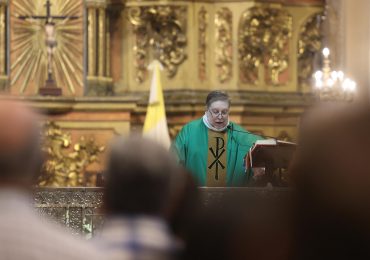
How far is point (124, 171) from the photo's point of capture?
3547 millimetres

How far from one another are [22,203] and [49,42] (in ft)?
42.7

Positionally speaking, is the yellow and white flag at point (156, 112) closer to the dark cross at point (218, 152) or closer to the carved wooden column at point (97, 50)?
the carved wooden column at point (97, 50)

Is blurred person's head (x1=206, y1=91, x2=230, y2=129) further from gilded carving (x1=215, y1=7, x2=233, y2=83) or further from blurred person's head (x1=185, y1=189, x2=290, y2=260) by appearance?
blurred person's head (x1=185, y1=189, x2=290, y2=260)

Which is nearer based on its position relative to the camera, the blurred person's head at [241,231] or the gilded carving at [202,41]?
the blurred person's head at [241,231]

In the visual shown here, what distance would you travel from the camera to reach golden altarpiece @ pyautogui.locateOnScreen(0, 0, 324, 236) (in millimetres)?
16469

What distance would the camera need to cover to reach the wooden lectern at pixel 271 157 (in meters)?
9.09

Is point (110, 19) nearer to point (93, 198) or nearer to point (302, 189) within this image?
point (93, 198)

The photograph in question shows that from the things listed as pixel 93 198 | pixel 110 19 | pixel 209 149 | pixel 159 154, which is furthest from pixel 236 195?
pixel 110 19

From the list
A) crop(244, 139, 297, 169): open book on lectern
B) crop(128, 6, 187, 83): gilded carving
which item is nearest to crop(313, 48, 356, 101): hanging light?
crop(128, 6, 187, 83): gilded carving

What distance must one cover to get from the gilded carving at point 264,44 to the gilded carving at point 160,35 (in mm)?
809

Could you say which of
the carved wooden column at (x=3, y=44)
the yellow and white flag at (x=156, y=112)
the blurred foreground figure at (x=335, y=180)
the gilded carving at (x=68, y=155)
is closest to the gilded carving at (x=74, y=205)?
the blurred foreground figure at (x=335, y=180)

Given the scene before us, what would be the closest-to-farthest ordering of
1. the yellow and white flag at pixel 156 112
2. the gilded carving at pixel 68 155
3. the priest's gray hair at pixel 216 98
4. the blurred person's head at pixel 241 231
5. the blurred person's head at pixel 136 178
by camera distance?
1. the blurred person's head at pixel 136 178
2. the blurred person's head at pixel 241 231
3. the priest's gray hair at pixel 216 98
4. the yellow and white flag at pixel 156 112
5. the gilded carving at pixel 68 155

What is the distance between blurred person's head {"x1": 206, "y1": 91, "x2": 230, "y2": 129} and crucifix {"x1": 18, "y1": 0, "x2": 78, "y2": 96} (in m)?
5.67

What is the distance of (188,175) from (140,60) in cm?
1352
